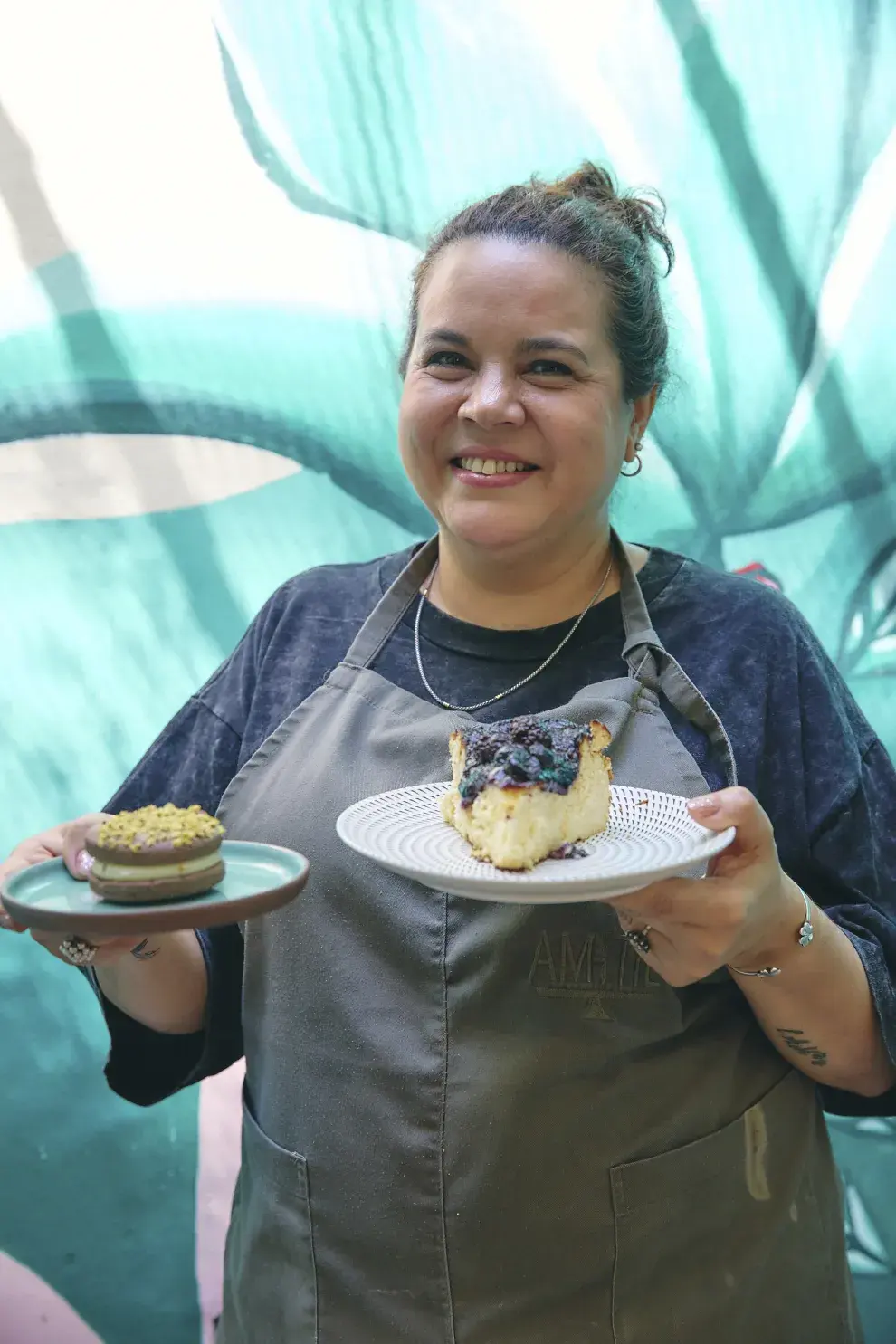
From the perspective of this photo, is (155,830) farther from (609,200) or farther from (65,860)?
(609,200)

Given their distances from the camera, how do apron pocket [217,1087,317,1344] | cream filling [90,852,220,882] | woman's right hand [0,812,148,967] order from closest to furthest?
1. cream filling [90,852,220,882]
2. woman's right hand [0,812,148,967]
3. apron pocket [217,1087,317,1344]

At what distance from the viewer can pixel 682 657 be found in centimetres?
167

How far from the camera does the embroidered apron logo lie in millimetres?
1476

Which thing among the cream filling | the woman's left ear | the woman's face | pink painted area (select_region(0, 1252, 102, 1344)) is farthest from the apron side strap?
pink painted area (select_region(0, 1252, 102, 1344))

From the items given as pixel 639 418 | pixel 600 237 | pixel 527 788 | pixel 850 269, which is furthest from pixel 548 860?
pixel 850 269

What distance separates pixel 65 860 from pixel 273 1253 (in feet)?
2.43

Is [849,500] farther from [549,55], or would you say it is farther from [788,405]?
[549,55]

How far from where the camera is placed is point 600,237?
5.42 ft

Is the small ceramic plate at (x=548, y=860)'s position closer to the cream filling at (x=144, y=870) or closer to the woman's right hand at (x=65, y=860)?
the cream filling at (x=144, y=870)

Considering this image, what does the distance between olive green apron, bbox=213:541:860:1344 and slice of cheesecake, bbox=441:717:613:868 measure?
13 centimetres

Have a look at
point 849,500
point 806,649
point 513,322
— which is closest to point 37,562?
point 513,322

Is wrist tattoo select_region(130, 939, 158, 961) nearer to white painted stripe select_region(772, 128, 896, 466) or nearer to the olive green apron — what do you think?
the olive green apron

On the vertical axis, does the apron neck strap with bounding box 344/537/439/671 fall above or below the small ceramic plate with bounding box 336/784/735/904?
above

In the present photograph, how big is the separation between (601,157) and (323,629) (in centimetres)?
135
